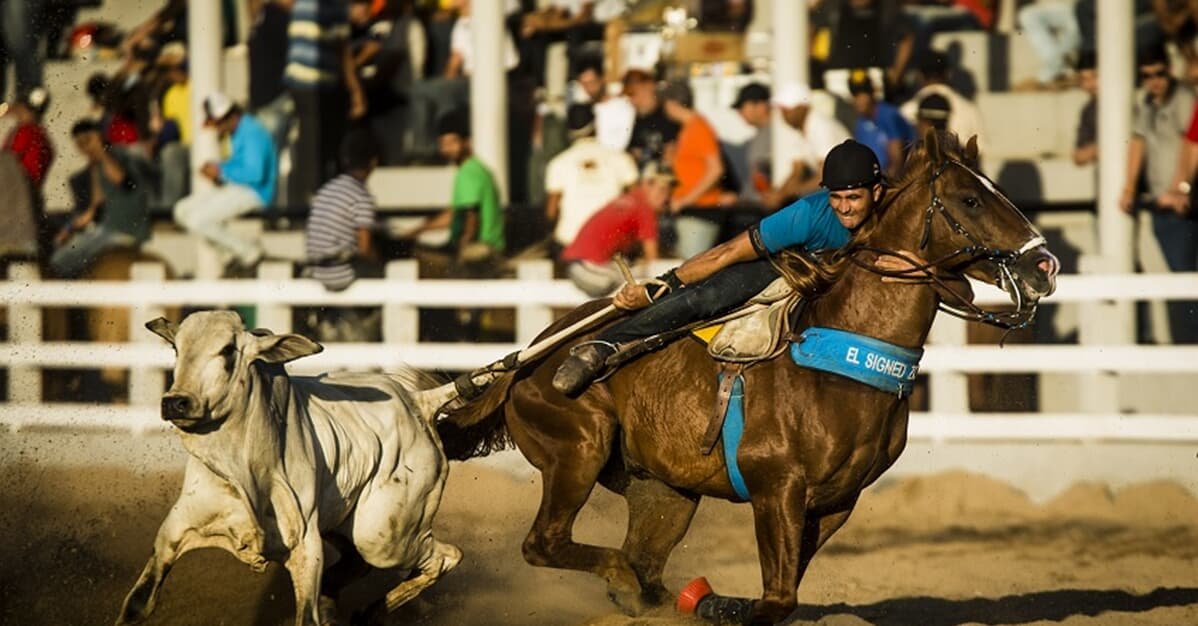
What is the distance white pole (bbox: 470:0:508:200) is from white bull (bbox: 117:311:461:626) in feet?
21.0

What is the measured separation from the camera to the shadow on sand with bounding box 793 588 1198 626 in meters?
7.96

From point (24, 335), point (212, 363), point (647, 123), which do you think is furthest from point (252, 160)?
point (212, 363)

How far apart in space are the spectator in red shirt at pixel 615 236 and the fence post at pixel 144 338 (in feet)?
8.61

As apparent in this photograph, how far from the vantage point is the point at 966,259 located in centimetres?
638

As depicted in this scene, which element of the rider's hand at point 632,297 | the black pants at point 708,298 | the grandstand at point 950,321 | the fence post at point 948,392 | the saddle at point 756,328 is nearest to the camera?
the saddle at point 756,328

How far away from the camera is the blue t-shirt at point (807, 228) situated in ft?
22.1

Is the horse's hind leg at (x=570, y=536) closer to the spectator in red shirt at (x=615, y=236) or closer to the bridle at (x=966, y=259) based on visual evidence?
the bridle at (x=966, y=259)

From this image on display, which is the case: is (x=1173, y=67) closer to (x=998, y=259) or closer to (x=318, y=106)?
(x=318, y=106)

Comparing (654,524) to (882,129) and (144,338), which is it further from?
(144,338)

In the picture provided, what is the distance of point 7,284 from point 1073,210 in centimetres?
685

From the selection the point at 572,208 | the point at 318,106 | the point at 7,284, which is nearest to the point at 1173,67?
the point at 572,208

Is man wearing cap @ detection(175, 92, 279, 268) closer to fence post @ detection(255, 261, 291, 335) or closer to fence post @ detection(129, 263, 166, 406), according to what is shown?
fence post @ detection(129, 263, 166, 406)

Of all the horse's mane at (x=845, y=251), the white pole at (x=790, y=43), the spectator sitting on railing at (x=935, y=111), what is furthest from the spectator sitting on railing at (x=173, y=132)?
the horse's mane at (x=845, y=251)

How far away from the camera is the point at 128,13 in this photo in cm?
1476
